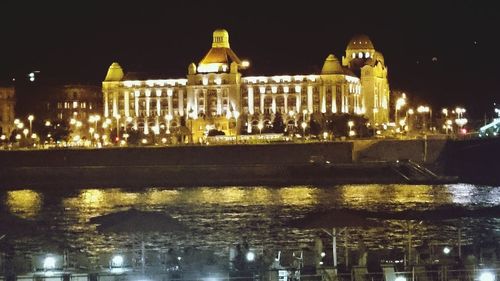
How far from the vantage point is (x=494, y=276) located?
2003 cm

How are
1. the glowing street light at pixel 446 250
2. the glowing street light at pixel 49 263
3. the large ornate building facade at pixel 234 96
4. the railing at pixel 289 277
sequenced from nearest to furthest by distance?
the railing at pixel 289 277, the glowing street light at pixel 49 263, the glowing street light at pixel 446 250, the large ornate building facade at pixel 234 96

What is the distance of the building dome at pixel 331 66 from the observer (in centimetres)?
11888

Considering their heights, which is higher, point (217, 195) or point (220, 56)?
point (220, 56)

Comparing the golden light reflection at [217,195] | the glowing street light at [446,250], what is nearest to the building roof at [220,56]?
the golden light reflection at [217,195]

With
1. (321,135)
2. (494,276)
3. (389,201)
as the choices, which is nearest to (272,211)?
(389,201)

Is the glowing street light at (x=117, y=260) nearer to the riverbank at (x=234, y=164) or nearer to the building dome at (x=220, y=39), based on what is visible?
the riverbank at (x=234, y=164)

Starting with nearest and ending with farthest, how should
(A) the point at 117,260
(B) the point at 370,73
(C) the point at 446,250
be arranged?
1. (A) the point at 117,260
2. (C) the point at 446,250
3. (B) the point at 370,73

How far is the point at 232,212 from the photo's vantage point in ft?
172

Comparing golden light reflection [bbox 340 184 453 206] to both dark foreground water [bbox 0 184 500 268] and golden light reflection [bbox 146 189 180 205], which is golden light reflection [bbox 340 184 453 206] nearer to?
dark foreground water [bbox 0 184 500 268]

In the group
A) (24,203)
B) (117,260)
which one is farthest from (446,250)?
(24,203)

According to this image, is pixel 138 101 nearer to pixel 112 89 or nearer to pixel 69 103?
pixel 112 89

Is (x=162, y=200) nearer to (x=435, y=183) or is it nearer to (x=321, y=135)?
(x=435, y=183)

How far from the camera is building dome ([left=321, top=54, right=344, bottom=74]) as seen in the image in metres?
119

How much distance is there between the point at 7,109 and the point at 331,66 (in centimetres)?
3521
